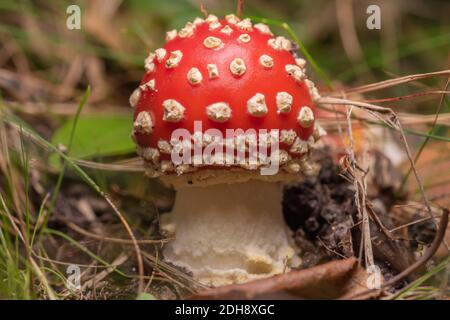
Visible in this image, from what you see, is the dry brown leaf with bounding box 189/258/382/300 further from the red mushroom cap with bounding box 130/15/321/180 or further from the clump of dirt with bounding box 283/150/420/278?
the red mushroom cap with bounding box 130/15/321/180

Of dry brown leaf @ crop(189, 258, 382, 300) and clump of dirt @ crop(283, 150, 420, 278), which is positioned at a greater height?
clump of dirt @ crop(283, 150, 420, 278)

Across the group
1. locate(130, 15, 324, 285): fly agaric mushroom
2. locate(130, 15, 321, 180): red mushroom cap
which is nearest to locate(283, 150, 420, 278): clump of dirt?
locate(130, 15, 324, 285): fly agaric mushroom

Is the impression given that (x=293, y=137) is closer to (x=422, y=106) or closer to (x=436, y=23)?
(x=422, y=106)

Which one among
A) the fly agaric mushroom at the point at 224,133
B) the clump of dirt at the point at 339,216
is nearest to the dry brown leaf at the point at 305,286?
the clump of dirt at the point at 339,216

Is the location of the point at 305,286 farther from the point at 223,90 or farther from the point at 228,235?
the point at 223,90

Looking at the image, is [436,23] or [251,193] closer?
[251,193]
